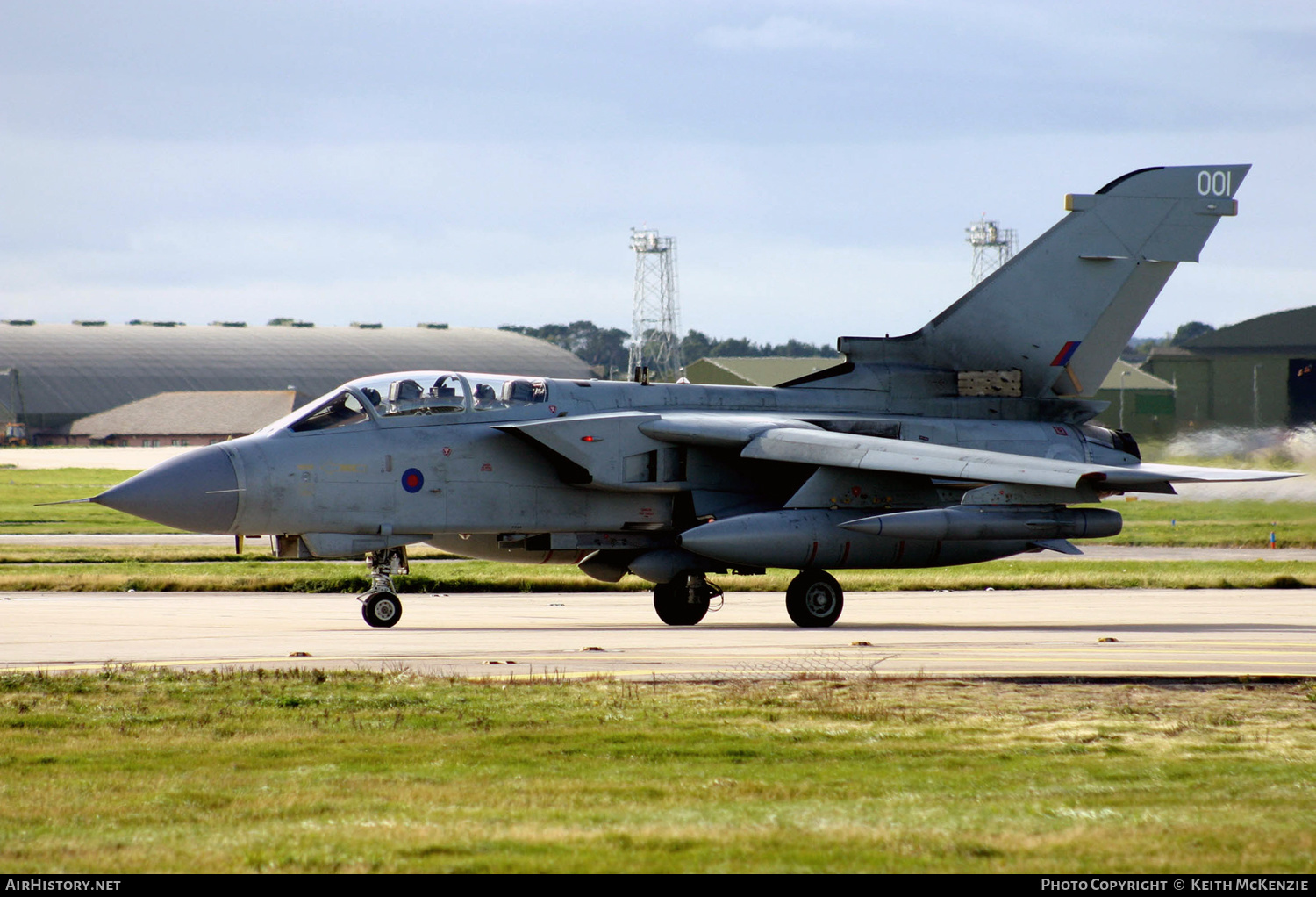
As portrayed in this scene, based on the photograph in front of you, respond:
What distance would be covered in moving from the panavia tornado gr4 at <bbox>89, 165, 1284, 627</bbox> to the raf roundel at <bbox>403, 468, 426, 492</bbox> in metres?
0.04

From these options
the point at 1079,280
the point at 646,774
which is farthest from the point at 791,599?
the point at 646,774

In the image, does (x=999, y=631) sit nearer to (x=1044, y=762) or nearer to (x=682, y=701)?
(x=682, y=701)

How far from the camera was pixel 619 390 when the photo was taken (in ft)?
64.4

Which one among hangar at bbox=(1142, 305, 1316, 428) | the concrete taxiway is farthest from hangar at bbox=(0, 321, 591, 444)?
the concrete taxiway

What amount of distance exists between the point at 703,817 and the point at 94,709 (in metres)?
5.73

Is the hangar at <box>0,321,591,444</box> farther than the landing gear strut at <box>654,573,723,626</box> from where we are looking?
Yes

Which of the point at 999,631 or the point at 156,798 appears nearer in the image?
the point at 156,798

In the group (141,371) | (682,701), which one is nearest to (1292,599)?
(682,701)

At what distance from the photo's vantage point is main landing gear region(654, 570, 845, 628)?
18281mm

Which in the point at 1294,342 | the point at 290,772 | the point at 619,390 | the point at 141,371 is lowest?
the point at 290,772

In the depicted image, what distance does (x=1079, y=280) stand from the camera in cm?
2081

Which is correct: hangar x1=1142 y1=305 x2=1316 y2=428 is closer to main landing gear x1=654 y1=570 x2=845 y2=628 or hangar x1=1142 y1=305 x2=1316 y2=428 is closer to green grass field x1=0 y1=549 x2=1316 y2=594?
green grass field x1=0 y1=549 x2=1316 y2=594

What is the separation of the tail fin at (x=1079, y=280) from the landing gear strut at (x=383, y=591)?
24.0 ft

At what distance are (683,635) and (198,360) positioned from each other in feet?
412
